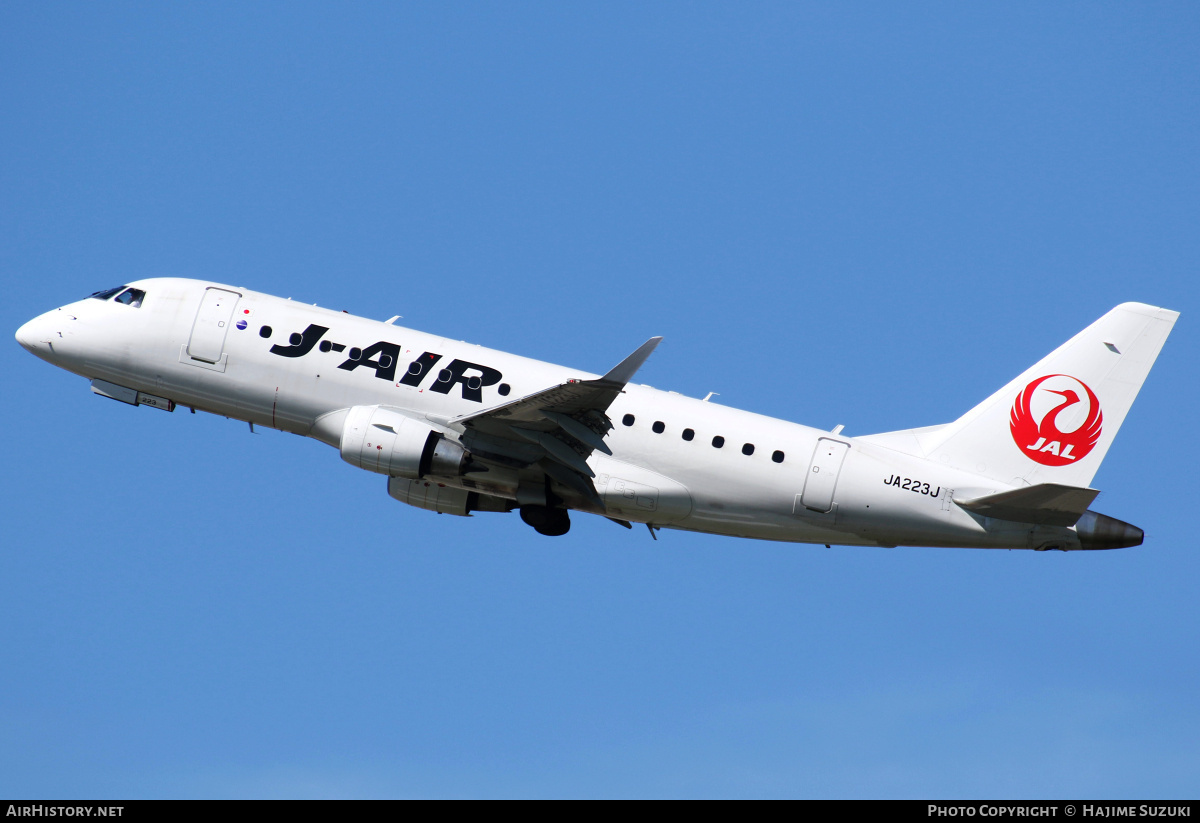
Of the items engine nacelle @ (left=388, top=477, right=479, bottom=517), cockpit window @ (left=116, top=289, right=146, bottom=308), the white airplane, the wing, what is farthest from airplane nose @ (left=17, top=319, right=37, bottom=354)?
the wing

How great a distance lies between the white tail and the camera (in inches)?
1364

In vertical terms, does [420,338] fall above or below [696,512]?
above

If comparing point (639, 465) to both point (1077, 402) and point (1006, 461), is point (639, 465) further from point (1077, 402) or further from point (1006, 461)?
point (1077, 402)

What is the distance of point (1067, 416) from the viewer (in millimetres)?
34906

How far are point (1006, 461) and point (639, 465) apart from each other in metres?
10.7

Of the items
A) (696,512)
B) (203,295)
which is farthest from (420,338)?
(696,512)

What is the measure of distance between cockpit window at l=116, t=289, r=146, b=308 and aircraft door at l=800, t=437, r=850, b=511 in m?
20.2

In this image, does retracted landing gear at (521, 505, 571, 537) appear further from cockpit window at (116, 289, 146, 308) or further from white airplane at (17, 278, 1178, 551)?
cockpit window at (116, 289, 146, 308)

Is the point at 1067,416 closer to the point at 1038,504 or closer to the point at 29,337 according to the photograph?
the point at 1038,504

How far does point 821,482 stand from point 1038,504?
5.75 metres

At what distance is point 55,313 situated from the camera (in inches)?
1443

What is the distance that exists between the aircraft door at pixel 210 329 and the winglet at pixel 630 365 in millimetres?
12392
